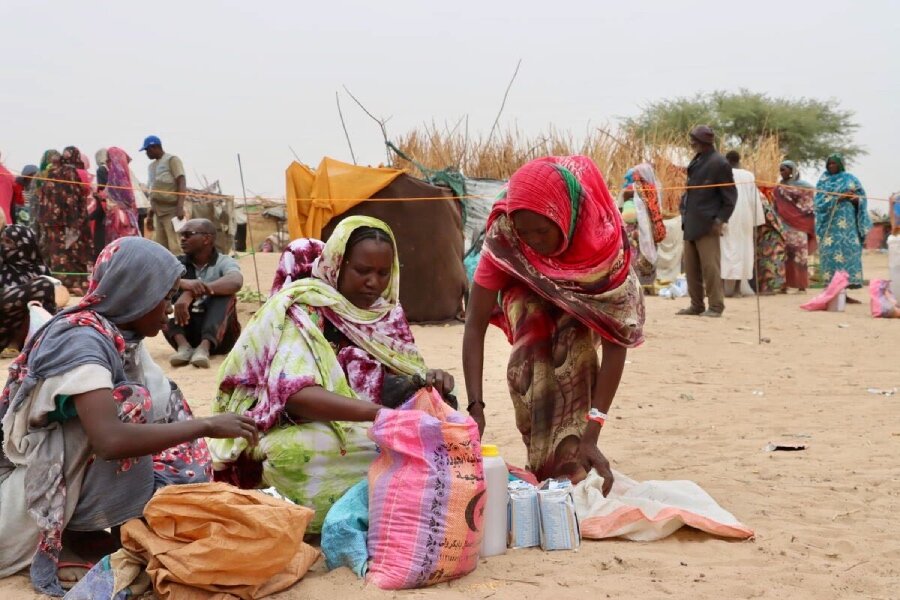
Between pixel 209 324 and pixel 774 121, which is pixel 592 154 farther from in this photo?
pixel 774 121

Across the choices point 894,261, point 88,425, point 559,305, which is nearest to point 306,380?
point 88,425

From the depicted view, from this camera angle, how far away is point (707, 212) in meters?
10.2

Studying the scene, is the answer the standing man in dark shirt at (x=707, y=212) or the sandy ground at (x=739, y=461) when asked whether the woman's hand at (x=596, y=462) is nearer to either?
the sandy ground at (x=739, y=461)

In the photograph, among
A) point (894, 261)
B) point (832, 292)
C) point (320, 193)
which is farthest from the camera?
point (832, 292)

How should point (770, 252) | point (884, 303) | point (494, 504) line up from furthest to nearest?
point (770, 252) → point (884, 303) → point (494, 504)

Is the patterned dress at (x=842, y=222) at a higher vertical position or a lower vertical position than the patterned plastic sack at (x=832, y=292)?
higher

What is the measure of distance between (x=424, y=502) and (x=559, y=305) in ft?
3.78

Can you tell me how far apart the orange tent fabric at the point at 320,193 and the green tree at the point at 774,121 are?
23107 millimetres

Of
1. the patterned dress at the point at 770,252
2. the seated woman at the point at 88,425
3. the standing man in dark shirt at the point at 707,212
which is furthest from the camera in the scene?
the patterned dress at the point at 770,252

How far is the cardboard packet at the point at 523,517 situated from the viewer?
3.16 m

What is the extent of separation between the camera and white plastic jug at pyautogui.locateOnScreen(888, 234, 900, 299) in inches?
393

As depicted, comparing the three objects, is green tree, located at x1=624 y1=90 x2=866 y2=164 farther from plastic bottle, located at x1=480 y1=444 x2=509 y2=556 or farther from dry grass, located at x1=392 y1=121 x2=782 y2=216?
plastic bottle, located at x1=480 y1=444 x2=509 y2=556

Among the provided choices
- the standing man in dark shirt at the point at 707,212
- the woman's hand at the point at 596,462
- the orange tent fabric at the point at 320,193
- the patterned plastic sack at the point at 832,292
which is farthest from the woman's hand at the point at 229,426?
the patterned plastic sack at the point at 832,292

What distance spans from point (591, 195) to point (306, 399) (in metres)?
1.29
